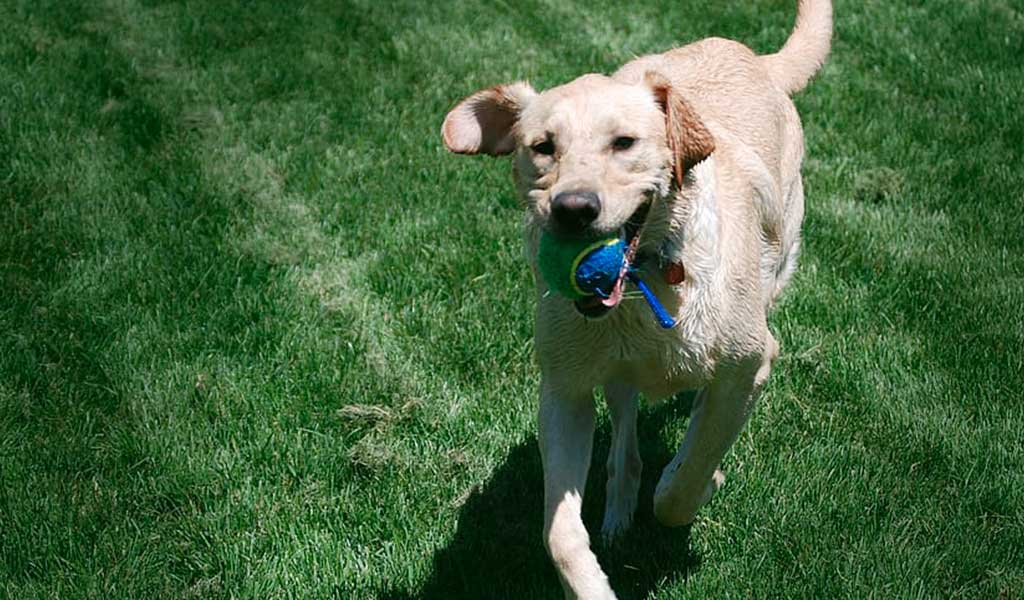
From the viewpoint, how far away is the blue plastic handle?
348 centimetres

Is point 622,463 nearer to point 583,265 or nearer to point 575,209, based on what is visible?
point 583,265

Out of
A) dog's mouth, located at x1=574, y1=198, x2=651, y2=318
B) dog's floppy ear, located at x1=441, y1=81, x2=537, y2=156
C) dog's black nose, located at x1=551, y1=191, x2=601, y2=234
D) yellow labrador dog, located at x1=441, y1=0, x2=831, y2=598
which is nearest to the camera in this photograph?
dog's black nose, located at x1=551, y1=191, x2=601, y2=234

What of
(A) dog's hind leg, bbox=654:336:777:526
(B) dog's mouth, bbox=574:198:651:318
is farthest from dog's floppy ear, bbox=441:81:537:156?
(A) dog's hind leg, bbox=654:336:777:526

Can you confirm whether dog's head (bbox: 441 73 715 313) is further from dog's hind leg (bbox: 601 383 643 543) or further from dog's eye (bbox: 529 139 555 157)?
dog's hind leg (bbox: 601 383 643 543)

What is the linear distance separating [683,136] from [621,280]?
51 centimetres

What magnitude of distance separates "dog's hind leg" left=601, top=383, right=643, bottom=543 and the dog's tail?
1818 mm

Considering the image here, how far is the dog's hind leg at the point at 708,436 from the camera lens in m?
3.81

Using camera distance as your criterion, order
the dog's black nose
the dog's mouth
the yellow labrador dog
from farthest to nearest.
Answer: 1. the yellow labrador dog
2. the dog's mouth
3. the dog's black nose

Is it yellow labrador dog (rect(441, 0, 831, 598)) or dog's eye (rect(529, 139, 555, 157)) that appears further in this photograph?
dog's eye (rect(529, 139, 555, 157))

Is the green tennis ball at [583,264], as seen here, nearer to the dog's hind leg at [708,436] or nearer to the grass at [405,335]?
the dog's hind leg at [708,436]

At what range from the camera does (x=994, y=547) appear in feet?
12.8

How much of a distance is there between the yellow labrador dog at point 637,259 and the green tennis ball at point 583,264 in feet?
0.12

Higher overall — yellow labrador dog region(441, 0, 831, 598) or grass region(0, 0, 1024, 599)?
yellow labrador dog region(441, 0, 831, 598)

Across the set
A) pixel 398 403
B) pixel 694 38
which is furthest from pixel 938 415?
pixel 694 38
